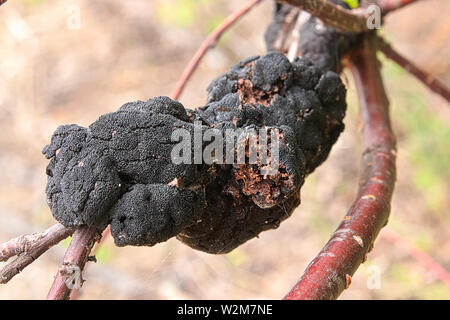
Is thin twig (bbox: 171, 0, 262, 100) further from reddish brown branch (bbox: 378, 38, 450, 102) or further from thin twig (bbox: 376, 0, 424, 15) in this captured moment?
reddish brown branch (bbox: 378, 38, 450, 102)

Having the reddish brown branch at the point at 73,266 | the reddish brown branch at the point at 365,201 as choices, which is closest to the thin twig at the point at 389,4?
the reddish brown branch at the point at 365,201

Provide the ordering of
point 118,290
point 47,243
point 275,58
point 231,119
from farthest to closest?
point 118,290, point 275,58, point 231,119, point 47,243

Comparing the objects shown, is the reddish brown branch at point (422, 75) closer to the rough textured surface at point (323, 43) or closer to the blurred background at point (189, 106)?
the rough textured surface at point (323, 43)

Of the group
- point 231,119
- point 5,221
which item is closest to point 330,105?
point 231,119

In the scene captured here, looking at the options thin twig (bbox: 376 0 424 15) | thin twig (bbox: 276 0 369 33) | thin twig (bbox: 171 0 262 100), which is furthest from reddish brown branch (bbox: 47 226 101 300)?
thin twig (bbox: 376 0 424 15)
